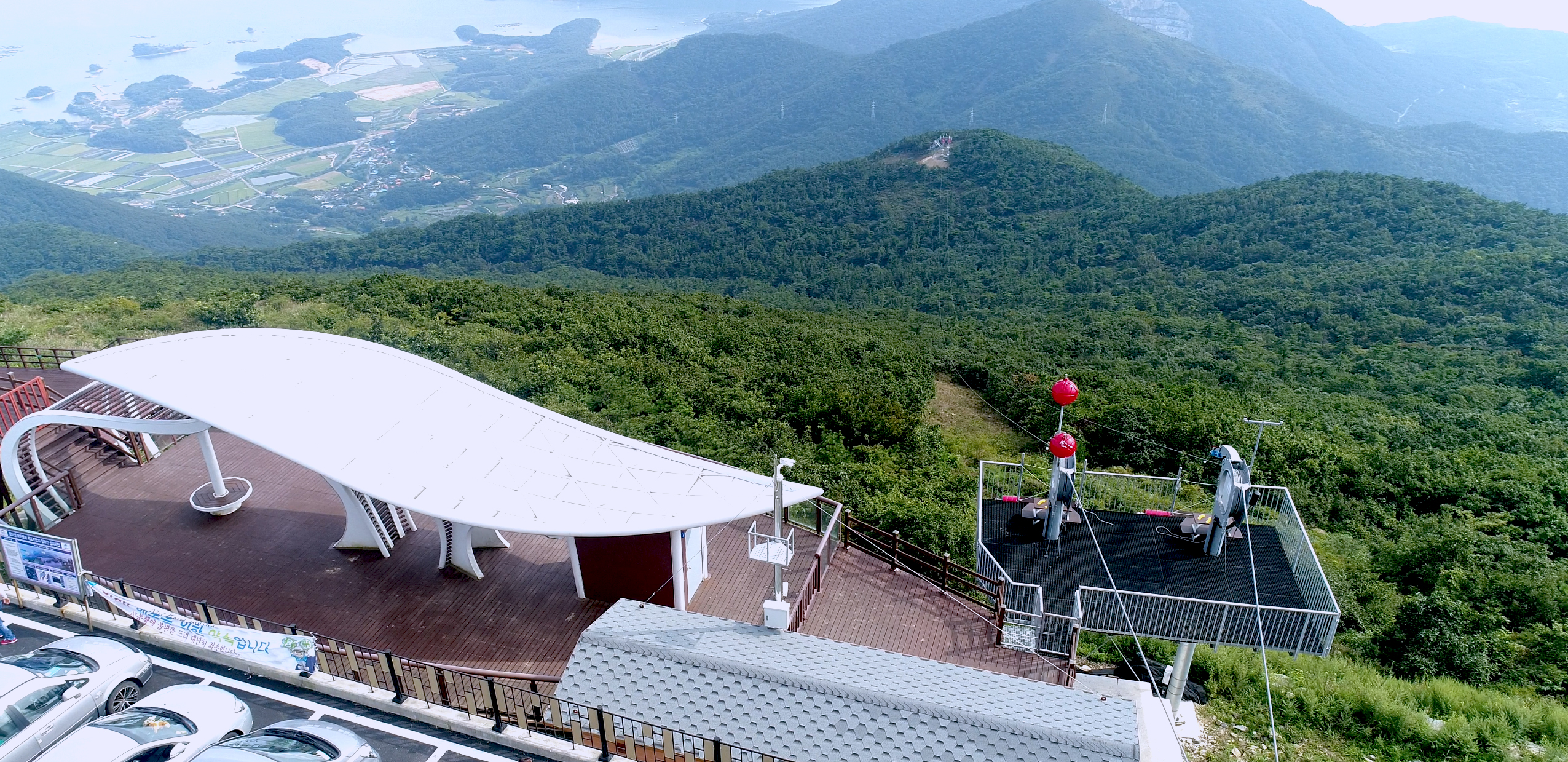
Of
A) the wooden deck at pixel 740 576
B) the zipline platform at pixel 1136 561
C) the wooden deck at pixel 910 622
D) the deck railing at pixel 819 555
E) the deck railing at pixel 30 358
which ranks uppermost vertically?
the deck railing at pixel 30 358

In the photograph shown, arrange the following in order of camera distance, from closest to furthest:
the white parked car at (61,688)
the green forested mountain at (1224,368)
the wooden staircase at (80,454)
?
the white parked car at (61,688) < the green forested mountain at (1224,368) < the wooden staircase at (80,454)

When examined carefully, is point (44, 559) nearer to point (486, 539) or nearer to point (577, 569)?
point (486, 539)

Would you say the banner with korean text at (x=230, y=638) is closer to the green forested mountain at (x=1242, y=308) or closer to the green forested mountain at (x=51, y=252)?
the green forested mountain at (x=1242, y=308)

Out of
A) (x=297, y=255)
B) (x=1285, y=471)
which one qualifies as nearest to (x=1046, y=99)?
(x=297, y=255)

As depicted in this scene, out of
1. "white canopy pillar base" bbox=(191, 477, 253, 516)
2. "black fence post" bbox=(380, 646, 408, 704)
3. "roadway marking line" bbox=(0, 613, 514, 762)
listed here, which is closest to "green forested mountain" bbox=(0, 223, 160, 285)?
"white canopy pillar base" bbox=(191, 477, 253, 516)

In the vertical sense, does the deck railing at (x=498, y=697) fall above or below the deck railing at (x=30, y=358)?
below

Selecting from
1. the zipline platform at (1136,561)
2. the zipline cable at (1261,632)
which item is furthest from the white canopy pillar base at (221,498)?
the zipline cable at (1261,632)
